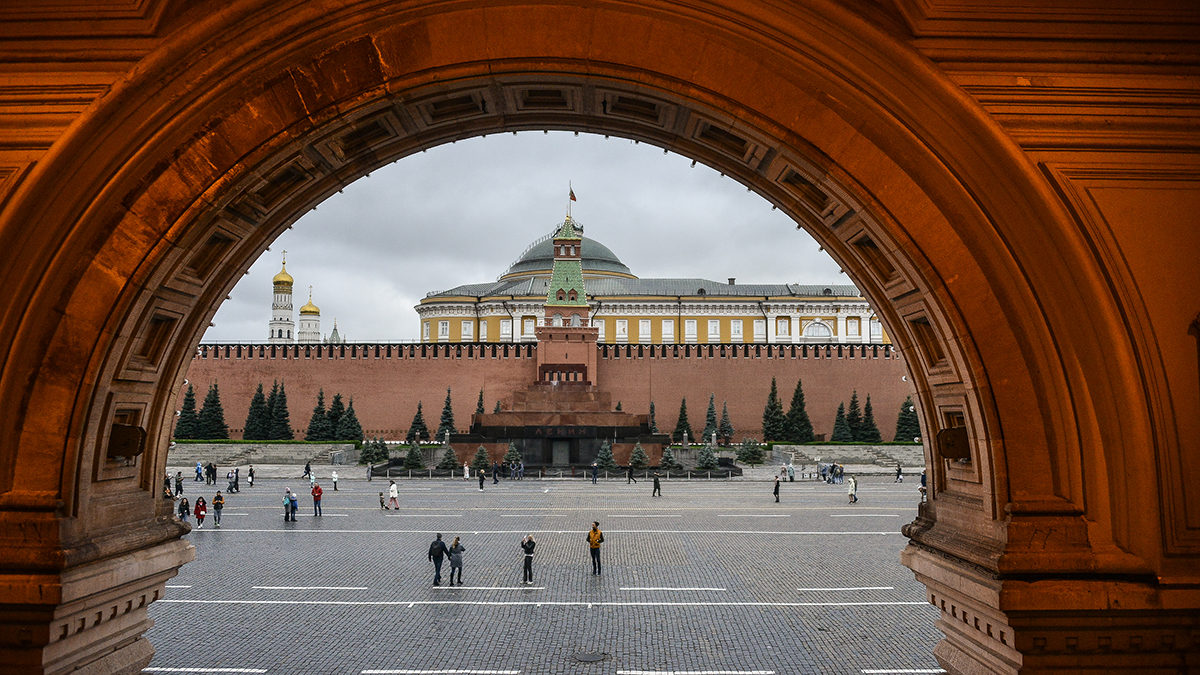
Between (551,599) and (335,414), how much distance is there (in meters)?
37.0

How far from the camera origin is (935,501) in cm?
520

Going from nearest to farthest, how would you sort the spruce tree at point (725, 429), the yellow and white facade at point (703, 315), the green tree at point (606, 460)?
the green tree at point (606, 460) < the spruce tree at point (725, 429) < the yellow and white facade at point (703, 315)

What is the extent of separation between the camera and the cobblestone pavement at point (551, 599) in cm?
861

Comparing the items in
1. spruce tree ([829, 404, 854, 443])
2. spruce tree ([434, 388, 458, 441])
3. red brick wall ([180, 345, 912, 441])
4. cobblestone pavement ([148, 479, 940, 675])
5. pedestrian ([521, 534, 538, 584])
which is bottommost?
cobblestone pavement ([148, 479, 940, 675])

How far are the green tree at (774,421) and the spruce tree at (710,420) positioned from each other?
3.07 meters

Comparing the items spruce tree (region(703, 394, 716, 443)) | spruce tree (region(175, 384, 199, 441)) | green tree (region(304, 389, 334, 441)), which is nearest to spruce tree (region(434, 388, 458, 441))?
green tree (region(304, 389, 334, 441))

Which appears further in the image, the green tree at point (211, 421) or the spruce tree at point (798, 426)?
the green tree at point (211, 421)

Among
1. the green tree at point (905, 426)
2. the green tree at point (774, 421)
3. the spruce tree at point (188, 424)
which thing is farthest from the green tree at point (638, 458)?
the spruce tree at point (188, 424)

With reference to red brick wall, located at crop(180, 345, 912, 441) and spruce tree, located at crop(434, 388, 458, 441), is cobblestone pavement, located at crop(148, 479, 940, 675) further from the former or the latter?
red brick wall, located at crop(180, 345, 912, 441)

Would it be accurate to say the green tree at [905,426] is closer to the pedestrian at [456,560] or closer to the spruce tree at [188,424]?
the pedestrian at [456,560]

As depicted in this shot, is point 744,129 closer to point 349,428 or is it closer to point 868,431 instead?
point 868,431

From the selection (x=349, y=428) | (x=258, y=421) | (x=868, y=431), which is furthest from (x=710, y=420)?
(x=258, y=421)

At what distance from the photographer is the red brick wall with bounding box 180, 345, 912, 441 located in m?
48.3

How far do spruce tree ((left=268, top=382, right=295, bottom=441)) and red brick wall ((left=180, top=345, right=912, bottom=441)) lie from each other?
2.42 metres
